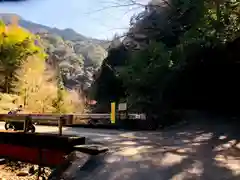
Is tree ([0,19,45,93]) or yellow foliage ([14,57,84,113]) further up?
tree ([0,19,45,93])

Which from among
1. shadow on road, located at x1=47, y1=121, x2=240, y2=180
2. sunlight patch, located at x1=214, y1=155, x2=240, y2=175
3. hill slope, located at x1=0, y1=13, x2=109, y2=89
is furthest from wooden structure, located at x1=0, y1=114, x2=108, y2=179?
hill slope, located at x1=0, y1=13, x2=109, y2=89

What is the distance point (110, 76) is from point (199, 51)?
30.4ft

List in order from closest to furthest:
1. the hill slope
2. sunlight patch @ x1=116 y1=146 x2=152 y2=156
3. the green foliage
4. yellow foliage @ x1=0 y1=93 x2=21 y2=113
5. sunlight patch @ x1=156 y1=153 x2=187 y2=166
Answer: sunlight patch @ x1=156 y1=153 x2=187 y2=166 < sunlight patch @ x1=116 y1=146 x2=152 y2=156 < the green foliage < yellow foliage @ x1=0 y1=93 x2=21 y2=113 < the hill slope

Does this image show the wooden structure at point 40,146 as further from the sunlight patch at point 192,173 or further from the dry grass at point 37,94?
the dry grass at point 37,94

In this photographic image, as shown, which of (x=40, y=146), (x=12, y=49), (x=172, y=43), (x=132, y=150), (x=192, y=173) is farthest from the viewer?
(x=12, y=49)

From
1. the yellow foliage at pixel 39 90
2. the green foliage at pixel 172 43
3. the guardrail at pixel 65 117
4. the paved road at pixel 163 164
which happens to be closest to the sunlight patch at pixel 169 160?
the paved road at pixel 163 164

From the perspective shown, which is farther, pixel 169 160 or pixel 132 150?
pixel 132 150

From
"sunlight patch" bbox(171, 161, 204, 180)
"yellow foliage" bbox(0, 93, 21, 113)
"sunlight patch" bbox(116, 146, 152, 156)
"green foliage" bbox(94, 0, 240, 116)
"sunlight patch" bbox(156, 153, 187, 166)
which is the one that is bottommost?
"sunlight patch" bbox(171, 161, 204, 180)

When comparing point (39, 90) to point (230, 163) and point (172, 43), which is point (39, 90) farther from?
point (230, 163)

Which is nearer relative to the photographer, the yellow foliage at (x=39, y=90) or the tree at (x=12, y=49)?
the yellow foliage at (x=39, y=90)

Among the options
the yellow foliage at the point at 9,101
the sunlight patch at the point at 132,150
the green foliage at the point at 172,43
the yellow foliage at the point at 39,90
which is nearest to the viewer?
the sunlight patch at the point at 132,150

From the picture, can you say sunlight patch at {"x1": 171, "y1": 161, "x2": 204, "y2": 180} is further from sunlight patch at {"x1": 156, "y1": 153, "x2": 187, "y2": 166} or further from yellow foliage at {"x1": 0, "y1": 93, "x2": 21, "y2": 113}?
yellow foliage at {"x1": 0, "y1": 93, "x2": 21, "y2": 113}

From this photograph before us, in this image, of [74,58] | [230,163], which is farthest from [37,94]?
[74,58]

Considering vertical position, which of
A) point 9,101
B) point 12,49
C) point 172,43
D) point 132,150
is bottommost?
point 132,150
